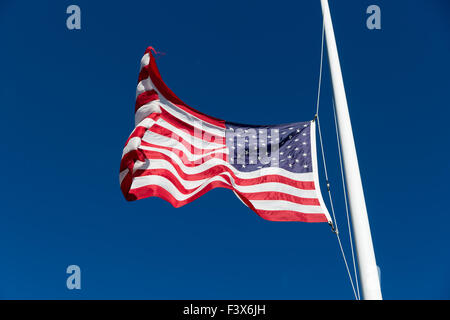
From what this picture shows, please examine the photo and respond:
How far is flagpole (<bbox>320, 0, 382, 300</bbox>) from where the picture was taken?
5.30 m

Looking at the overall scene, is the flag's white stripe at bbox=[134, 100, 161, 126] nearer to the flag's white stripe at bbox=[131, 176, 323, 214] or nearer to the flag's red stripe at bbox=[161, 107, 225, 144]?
the flag's red stripe at bbox=[161, 107, 225, 144]

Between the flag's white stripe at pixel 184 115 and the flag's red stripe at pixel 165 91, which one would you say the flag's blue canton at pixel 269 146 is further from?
the flag's white stripe at pixel 184 115

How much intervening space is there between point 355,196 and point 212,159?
3.56 m

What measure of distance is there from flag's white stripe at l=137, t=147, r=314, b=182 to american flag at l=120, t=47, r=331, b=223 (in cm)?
2

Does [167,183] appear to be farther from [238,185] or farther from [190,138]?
[238,185]

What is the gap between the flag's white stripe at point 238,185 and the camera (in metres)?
7.54

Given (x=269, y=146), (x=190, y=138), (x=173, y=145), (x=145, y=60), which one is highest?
(x=145, y=60)

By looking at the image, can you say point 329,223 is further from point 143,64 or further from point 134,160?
point 143,64

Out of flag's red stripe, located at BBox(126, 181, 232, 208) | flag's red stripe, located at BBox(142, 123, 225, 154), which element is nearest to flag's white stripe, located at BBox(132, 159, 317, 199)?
flag's red stripe, located at BBox(126, 181, 232, 208)

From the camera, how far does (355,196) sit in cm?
579

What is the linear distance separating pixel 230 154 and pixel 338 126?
2766mm

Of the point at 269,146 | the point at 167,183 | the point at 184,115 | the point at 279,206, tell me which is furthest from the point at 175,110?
the point at 279,206

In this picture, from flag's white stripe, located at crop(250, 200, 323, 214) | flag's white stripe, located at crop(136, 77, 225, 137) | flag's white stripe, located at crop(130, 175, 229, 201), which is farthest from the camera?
flag's white stripe, located at crop(136, 77, 225, 137)
